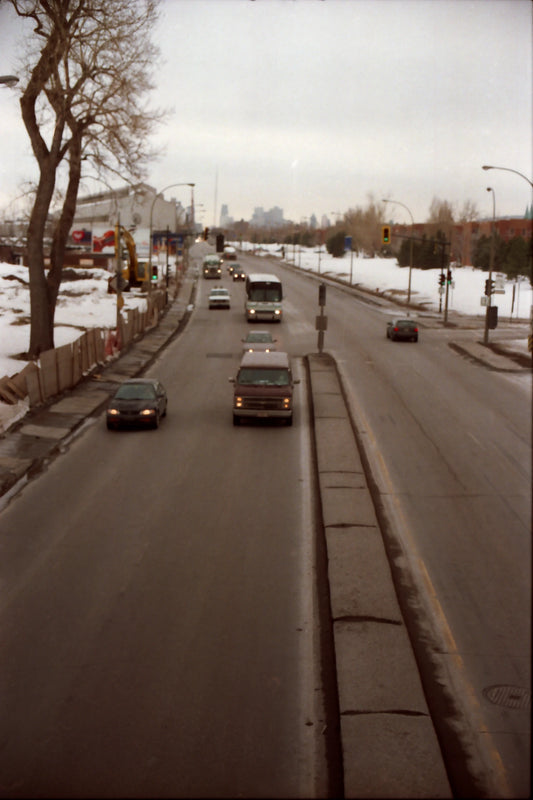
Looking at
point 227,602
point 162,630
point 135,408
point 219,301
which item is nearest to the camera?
point 162,630

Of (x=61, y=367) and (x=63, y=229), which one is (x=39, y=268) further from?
(x=61, y=367)

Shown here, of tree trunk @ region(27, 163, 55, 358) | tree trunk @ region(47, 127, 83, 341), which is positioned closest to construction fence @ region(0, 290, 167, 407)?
tree trunk @ region(27, 163, 55, 358)

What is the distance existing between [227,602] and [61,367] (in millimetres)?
21214

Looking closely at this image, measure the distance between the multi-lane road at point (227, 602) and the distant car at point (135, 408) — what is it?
0.78 m

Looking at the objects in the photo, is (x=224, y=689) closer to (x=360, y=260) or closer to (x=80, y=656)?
(x=80, y=656)

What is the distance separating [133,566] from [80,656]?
131 inches

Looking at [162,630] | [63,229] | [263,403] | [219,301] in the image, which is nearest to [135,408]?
[263,403]

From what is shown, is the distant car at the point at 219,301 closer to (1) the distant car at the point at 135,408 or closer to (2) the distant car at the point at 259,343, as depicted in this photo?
(2) the distant car at the point at 259,343

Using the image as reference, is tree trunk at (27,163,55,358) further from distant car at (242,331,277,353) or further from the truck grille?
the truck grille

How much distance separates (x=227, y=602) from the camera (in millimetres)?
12766

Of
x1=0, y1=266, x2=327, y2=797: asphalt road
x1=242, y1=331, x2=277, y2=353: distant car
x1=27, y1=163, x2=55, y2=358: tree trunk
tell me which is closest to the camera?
x1=0, y1=266, x2=327, y2=797: asphalt road

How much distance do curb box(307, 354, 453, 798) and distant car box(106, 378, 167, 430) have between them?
8.31m

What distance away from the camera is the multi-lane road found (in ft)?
23.9

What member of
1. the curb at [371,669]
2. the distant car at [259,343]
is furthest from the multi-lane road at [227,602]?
the distant car at [259,343]
